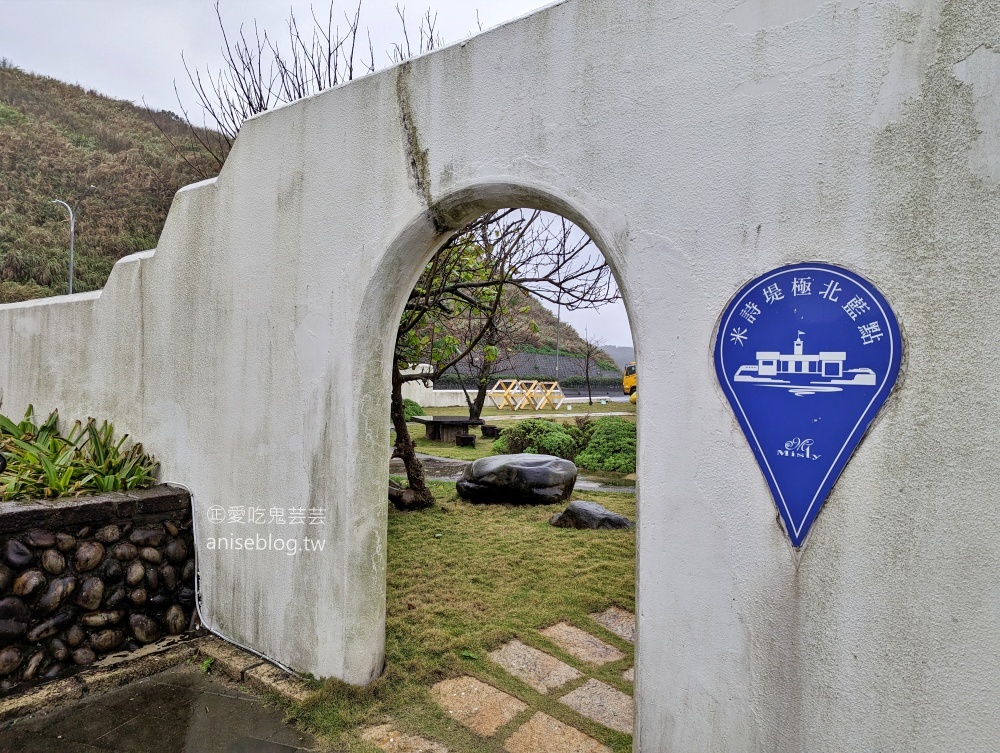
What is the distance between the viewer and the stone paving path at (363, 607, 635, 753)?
8.70ft

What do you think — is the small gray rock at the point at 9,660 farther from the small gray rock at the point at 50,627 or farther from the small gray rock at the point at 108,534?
the small gray rock at the point at 108,534

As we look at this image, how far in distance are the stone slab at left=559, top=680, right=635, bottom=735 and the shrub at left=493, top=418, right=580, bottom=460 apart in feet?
22.4

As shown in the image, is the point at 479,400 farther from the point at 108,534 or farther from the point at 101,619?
the point at 101,619

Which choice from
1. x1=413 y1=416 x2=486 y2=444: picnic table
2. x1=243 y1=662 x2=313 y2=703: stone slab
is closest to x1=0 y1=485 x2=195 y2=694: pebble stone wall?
x1=243 y1=662 x2=313 y2=703: stone slab

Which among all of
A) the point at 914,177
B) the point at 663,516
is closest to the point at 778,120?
the point at 914,177

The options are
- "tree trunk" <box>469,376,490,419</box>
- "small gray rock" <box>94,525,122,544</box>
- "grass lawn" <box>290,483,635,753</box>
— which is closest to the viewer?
"grass lawn" <box>290,483,635,753</box>

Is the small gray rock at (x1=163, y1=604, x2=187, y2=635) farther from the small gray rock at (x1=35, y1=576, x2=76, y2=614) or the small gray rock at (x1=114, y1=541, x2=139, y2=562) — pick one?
Result: the small gray rock at (x1=35, y1=576, x2=76, y2=614)

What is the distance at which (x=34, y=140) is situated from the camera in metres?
32.6

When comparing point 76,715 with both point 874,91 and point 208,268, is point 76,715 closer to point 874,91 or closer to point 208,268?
point 208,268

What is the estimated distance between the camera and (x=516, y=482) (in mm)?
7125

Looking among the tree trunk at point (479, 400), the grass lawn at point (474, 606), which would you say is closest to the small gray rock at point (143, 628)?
the grass lawn at point (474, 606)

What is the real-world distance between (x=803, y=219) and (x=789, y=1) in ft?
2.39

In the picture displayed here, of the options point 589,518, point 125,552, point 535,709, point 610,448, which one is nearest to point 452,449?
point 610,448

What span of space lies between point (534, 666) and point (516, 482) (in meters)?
3.79
